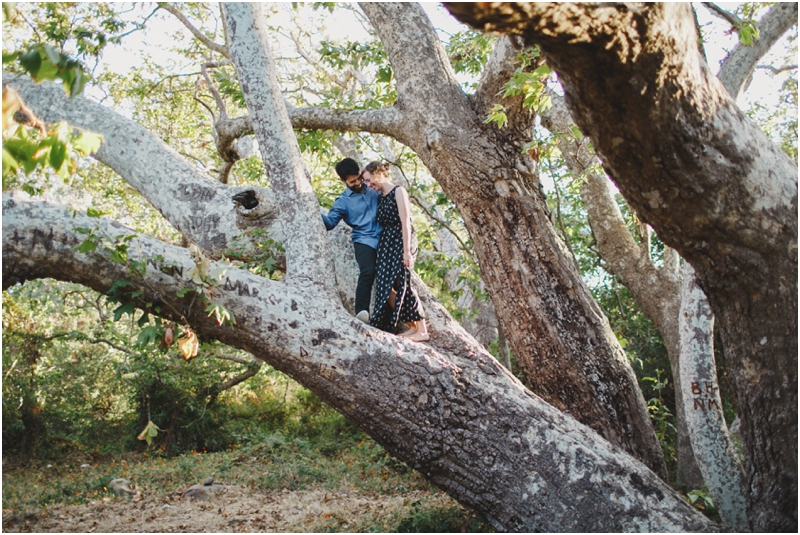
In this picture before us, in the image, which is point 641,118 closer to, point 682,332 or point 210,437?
point 682,332

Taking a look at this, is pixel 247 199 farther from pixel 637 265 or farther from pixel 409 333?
pixel 637 265

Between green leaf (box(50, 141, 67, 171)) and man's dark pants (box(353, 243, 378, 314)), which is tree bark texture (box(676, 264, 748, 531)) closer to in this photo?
man's dark pants (box(353, 243, 378, 314))

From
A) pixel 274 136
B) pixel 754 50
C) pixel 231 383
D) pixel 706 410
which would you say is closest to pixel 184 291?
pixel 274 136

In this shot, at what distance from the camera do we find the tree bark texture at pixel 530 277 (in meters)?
4.24

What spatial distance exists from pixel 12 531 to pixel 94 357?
20.7 feet

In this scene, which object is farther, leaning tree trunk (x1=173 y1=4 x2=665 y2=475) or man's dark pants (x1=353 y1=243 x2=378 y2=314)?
leaning tree trunk (x1=173 y1=4 x2=665 y2=475)

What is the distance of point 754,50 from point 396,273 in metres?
3.37

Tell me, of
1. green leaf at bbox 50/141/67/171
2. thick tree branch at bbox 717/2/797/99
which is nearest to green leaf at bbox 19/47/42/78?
green leaf at bbox 50/141/67/171

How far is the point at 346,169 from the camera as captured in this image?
4.43 meters

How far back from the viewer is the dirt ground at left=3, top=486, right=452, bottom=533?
5.18 m

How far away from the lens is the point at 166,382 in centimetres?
1015

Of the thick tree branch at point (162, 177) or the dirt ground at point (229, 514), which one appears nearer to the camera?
the thick tree branch at point (162, 177)

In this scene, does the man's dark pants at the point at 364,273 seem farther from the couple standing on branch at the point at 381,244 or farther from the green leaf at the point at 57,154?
the green leaf at the point at 57,154

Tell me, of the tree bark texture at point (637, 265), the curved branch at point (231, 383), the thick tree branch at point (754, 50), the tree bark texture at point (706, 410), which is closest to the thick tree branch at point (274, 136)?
the tree bark texture at point (706, 410)
